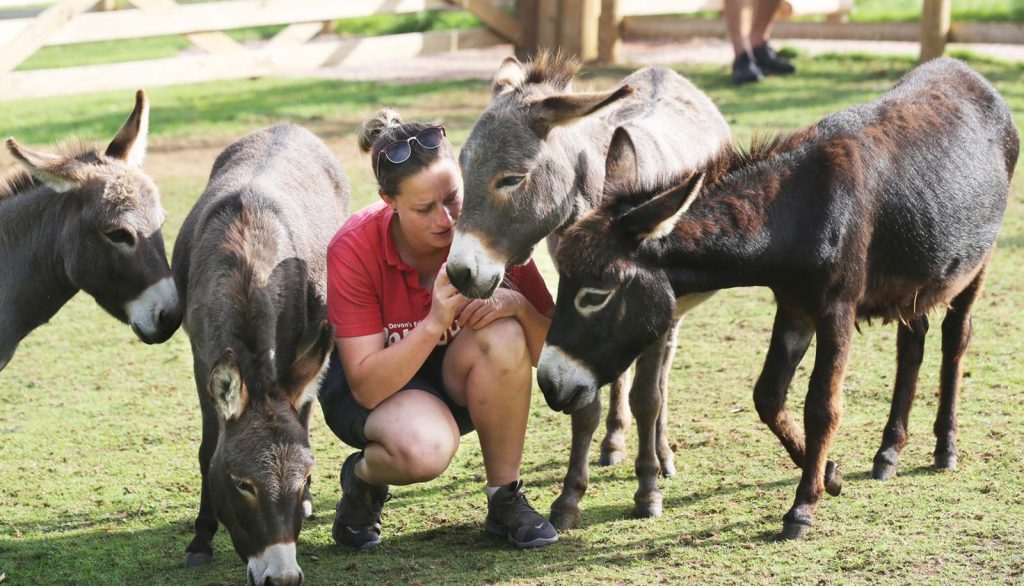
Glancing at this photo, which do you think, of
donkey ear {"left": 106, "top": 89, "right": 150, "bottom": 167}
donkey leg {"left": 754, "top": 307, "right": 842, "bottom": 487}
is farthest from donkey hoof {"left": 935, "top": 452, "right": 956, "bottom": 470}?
donkey ear {"left": 106, "top": 89, "right": 150, "bottom": 167}

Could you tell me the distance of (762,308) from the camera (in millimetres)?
7520

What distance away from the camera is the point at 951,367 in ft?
17.3

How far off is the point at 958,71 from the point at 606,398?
7.89 ft

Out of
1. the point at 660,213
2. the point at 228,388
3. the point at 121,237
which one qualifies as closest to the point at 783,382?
the point at 660,213

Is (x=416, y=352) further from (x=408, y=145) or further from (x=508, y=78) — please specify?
(x=508, y=78)

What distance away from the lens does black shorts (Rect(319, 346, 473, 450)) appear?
4625 mm

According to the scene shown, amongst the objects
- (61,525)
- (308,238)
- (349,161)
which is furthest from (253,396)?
(349,161)

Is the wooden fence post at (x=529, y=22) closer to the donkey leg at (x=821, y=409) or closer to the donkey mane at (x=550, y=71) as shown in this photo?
the donkey mane at (x=550, y=71)

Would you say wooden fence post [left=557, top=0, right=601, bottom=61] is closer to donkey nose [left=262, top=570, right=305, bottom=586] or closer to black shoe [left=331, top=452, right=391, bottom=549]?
black shoe [left=331, top=452, right=391, bottom=549]

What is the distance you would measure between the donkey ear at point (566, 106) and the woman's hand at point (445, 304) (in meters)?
0.84

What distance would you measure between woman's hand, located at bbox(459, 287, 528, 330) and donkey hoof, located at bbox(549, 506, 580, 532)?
0.83 metres

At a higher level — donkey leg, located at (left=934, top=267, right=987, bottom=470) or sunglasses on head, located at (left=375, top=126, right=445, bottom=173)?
sunglasses on head, located at (left=375, top=126, right=445, bottom=173)

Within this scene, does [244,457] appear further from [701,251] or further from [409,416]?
[701,251]

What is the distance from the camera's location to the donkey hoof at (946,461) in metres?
5.09
